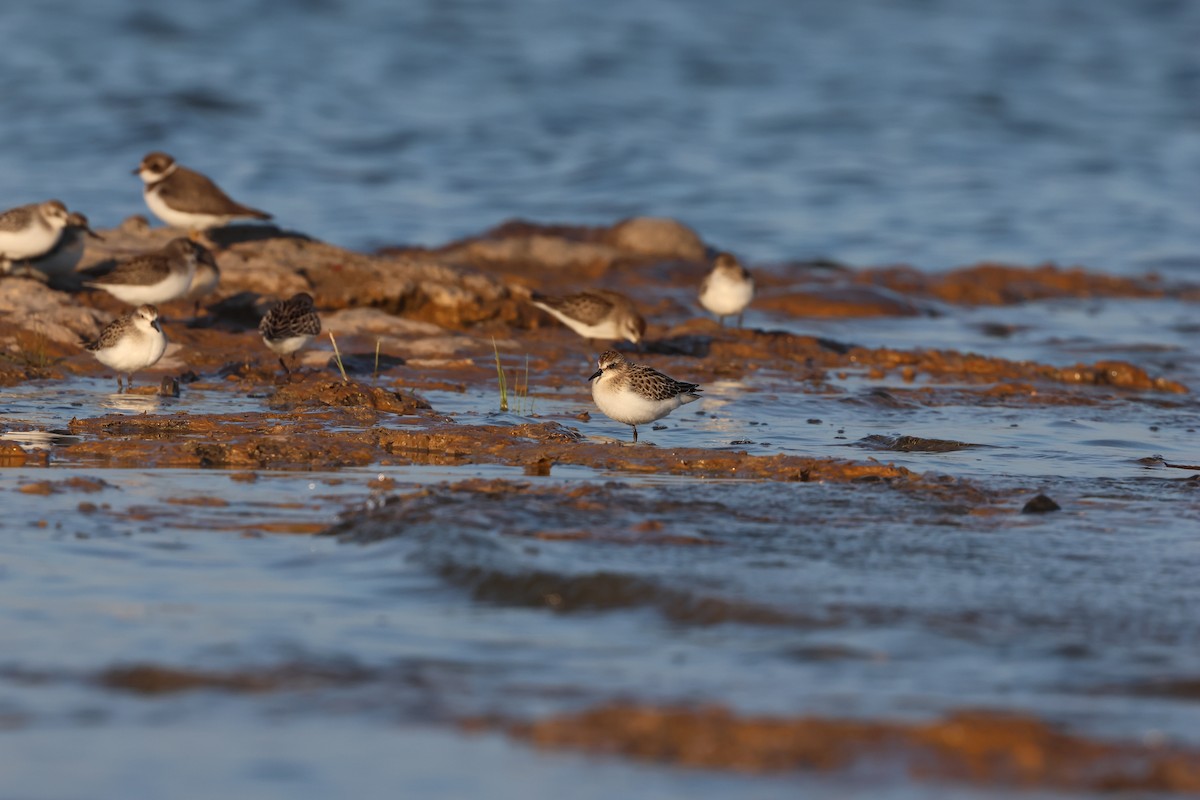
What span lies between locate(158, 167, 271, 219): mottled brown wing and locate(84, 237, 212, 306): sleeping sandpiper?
2026 mm

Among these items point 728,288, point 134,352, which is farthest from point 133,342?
point 728,288

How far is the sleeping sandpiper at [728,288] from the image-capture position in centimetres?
1476

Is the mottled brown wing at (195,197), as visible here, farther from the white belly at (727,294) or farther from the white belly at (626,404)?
the white belly at (626,404)

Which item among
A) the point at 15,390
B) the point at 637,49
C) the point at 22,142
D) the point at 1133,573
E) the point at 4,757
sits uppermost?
the point at 637,49

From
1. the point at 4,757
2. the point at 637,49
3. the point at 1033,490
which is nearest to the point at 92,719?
the point at 4,757

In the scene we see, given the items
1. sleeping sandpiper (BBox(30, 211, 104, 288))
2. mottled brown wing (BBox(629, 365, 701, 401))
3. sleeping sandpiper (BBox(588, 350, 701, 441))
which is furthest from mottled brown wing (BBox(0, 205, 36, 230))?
mottled brown wing (BBox(629, 365, 701, 401))

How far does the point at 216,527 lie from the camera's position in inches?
293

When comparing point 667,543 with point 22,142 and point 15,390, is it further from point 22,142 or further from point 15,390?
point 22,142

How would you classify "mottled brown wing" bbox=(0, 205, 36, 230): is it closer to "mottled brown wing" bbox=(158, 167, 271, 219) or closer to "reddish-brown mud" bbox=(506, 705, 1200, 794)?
"mottled brown wing" bbox=(158, 167, 271, 219)

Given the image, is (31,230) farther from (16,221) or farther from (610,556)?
(610,556)

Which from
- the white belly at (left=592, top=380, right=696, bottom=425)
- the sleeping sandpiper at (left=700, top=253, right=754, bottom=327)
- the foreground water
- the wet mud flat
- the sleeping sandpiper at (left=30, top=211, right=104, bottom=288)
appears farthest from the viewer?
the sleeping sandpiper at (left=700, top=253, right=754, bottom=327)

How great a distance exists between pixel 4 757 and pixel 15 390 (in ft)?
22.0

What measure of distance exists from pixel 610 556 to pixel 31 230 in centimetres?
802

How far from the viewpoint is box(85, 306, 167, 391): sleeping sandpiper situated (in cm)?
1100
